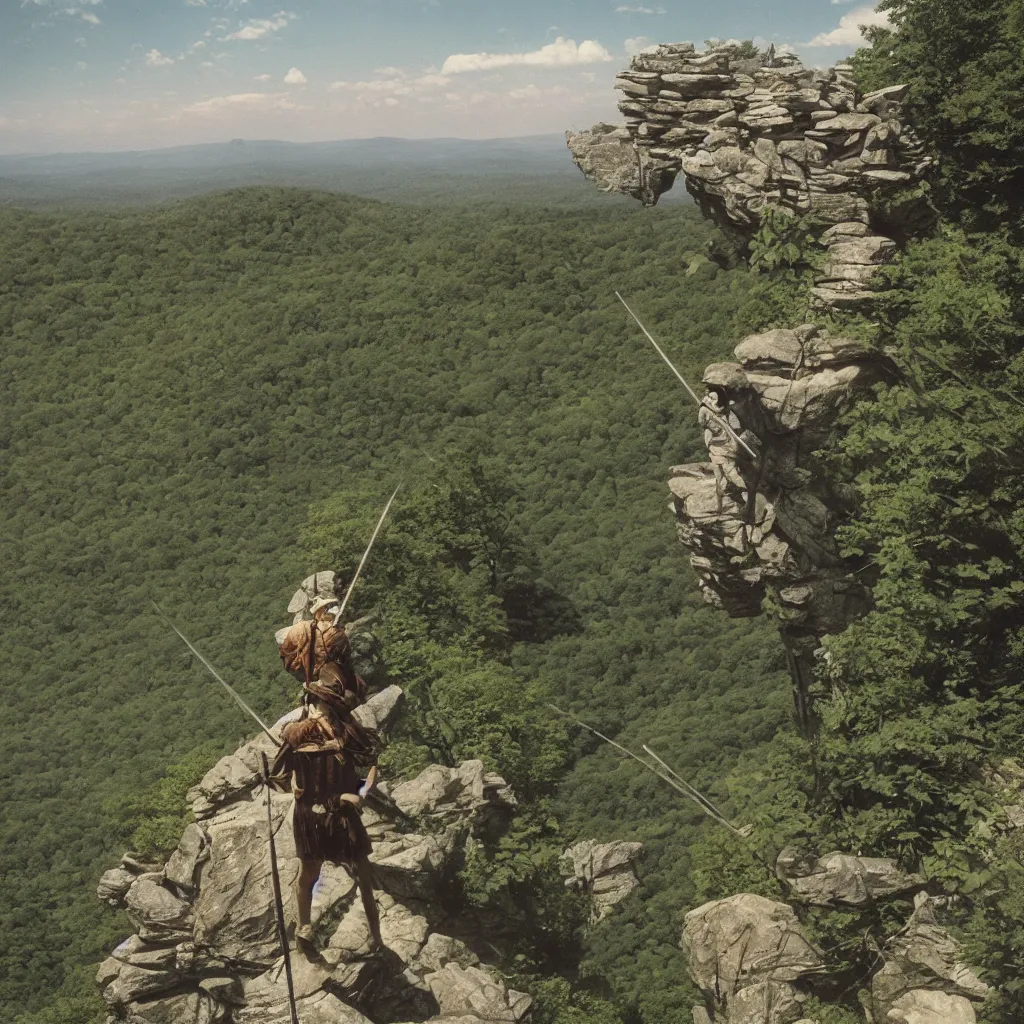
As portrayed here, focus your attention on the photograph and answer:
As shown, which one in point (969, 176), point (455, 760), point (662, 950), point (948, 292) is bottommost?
point (662, 950)

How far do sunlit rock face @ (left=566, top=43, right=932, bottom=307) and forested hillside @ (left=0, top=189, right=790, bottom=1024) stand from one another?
6.22ft

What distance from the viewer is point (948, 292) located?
56.5ft

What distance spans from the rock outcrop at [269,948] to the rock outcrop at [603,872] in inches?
425

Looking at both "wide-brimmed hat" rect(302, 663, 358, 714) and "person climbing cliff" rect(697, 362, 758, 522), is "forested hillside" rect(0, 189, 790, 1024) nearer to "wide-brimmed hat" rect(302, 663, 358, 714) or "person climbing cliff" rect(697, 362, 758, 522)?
"person climbing cliff" rect(697, 362, 758, 522)

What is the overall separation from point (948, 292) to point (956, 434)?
8.06 ft

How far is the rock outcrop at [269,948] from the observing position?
14547 millimetres

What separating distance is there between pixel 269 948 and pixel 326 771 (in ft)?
16.5

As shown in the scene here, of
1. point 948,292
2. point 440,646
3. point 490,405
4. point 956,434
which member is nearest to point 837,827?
point 956,434

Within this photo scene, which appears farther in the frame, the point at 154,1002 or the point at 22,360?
the point at 22,360

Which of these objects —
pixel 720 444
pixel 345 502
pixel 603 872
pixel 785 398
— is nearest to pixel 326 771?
pixel 785 398

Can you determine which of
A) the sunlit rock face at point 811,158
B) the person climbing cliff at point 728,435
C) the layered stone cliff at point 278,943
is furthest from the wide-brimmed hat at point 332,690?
the sunlit rock face at point 811,158

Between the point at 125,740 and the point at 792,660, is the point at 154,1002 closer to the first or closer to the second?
the point at 792,660

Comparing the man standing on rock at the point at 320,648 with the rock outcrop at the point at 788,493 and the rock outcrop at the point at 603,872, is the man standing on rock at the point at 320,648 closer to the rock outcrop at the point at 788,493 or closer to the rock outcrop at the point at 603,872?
the rock outcrop at the point at 788,493

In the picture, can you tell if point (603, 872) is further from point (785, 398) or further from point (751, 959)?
point (785, 398)
